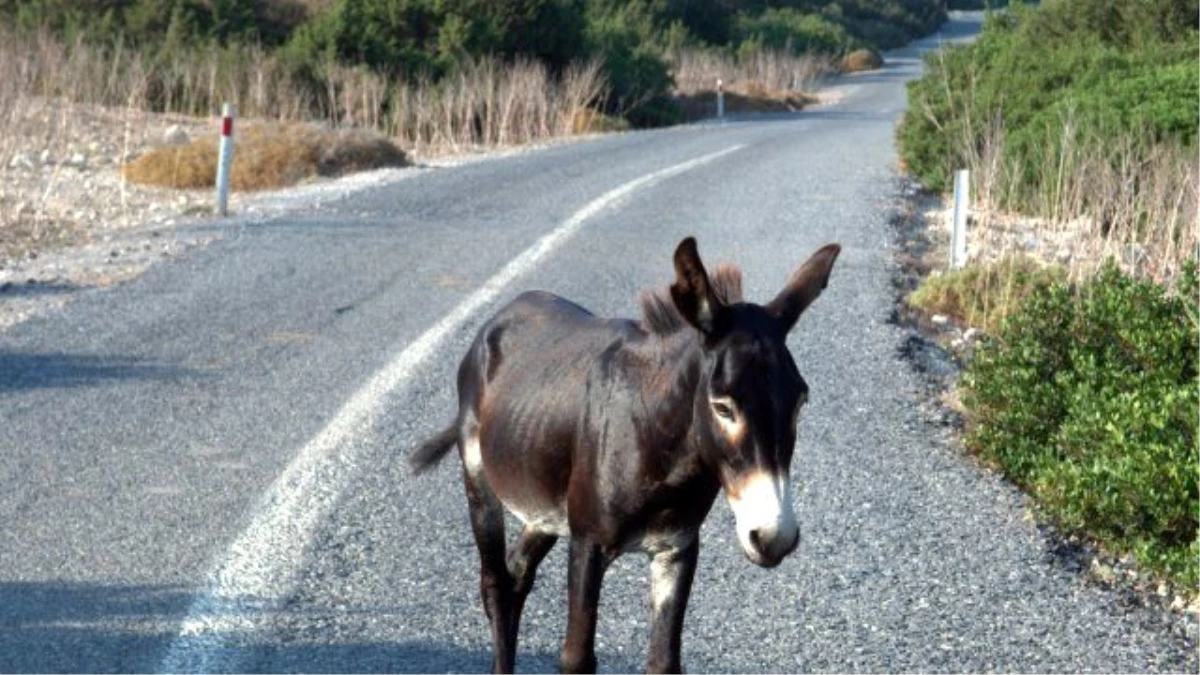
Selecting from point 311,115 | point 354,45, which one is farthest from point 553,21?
point 311,115

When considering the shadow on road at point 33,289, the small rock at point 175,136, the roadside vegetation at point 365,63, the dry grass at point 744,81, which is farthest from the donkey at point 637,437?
the dry grass at point 744,81

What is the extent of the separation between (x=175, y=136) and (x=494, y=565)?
69.3ft

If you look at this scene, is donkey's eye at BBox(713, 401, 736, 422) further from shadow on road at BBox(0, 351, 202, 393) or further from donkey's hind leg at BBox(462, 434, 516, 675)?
shadow on road at BBox(0, 351, 202, 393)

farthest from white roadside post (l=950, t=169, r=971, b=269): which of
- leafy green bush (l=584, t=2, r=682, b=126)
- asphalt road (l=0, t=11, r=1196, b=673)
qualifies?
leafy green bush (l=584, t=2, r=682, b=126)

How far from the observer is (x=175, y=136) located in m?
25.4

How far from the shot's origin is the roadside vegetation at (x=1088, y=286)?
313 inches

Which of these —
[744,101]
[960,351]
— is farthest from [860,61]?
[960,351]

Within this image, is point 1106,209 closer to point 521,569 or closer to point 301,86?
point 521,569

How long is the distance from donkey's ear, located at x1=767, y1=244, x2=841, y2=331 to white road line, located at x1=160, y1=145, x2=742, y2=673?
2.47 metres

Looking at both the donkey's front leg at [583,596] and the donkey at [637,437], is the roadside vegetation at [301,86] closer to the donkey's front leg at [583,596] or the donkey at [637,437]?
the donkey at [637,437]

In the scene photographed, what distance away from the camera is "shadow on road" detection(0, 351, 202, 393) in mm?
10305

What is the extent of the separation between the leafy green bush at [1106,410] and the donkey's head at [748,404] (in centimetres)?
368

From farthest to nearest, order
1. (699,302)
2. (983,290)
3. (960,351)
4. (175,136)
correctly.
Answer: (175,136), (983,290), (960,351), (699,302)

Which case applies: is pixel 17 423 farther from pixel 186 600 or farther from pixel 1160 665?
pixel 1160 665
